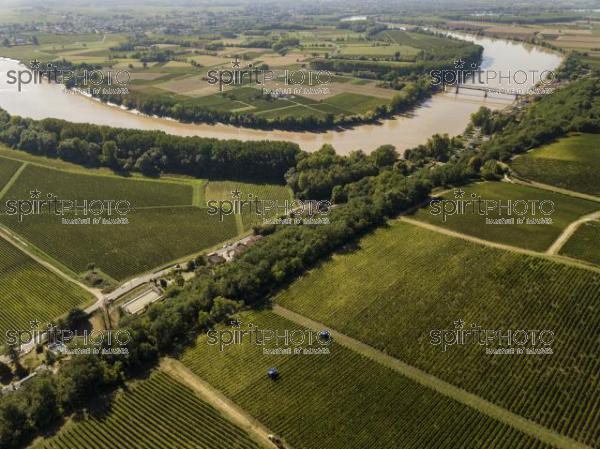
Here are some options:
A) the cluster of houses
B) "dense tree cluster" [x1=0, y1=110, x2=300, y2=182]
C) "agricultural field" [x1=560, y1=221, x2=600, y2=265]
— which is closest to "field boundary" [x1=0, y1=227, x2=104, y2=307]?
the cluster of houses

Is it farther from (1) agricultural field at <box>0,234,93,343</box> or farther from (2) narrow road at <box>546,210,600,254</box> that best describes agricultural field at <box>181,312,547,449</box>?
(2) narrow road at <box>546,210,600,254</box>

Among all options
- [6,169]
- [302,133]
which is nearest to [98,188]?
[6,169]

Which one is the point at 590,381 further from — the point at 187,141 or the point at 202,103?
the point at 202,103

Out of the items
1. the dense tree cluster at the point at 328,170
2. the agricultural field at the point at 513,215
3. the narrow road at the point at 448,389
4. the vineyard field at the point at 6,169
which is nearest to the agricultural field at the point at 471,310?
the narrow road at the point at 448,389

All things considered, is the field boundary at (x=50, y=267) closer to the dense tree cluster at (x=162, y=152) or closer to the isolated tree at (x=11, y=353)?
the isolated tree at (x=11, y=353)

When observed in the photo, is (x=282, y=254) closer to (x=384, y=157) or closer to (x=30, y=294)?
(x=30, y=294)

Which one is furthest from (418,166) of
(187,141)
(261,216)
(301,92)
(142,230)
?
(301,92)
